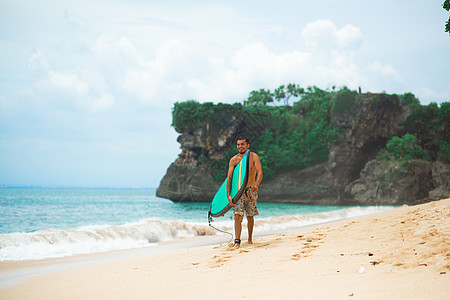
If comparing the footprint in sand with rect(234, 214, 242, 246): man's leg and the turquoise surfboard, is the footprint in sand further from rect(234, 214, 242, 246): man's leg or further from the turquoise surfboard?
the turquoise surfboard

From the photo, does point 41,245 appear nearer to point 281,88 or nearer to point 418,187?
point 418,187

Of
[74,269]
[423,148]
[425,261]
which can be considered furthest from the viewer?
[423,148]

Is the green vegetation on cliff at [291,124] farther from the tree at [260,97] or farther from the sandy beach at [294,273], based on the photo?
the sandy beach at [294,273]

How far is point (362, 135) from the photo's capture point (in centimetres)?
3145

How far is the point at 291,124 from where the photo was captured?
3497 centimetres

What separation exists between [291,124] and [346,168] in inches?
264

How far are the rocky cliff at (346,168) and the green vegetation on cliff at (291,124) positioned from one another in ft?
0.55

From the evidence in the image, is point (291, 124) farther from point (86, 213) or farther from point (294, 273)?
point (294, 273)

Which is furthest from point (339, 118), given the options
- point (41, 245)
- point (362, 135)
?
point (41, 245)

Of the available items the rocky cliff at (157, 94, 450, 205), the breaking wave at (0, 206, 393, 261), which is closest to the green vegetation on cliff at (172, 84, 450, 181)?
the rocky cliff at (157, 94, 450, 205)

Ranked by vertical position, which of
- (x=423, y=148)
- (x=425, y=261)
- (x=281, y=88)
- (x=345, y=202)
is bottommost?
(x=345, y=202)

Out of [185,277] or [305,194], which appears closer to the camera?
[185,277]

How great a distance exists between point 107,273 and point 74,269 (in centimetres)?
83

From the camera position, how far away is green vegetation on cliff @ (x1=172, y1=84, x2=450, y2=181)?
3111cm
